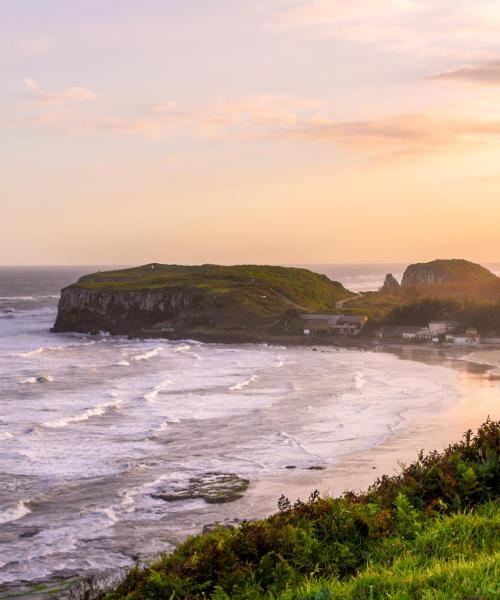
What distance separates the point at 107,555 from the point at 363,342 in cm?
8478

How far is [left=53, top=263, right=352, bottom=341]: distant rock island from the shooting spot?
120 meters

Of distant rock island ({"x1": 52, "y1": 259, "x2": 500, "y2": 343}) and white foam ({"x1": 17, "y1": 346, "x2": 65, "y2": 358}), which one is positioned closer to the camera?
white foam ({"x1": 17, "y1": 346, "x2": 65, "y2": 358})

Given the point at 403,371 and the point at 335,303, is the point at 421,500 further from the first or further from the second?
the point at 335,303

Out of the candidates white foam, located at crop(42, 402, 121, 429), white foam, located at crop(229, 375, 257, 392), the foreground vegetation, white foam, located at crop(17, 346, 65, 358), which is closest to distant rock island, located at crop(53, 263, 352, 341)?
white foam, located at crop(17, 346, 65, 358)

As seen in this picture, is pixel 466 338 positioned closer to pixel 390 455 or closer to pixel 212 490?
pixel 390 455

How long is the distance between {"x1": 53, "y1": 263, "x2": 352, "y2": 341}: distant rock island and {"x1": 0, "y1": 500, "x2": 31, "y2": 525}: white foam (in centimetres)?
8222

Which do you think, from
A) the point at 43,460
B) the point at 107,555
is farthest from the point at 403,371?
Result: the point at 107,555

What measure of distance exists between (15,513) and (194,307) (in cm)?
10076

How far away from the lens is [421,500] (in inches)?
492

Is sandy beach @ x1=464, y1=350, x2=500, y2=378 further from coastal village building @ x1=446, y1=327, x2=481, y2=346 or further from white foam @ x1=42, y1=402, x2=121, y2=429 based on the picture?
white foam @ x1=42, y1=402, x2=121, y2=429

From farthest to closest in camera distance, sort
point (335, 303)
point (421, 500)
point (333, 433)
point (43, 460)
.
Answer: point (335, 303), point (333, 433), point (43, 460), point (421, 500)

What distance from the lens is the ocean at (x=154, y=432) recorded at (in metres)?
26.0

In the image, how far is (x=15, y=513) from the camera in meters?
28.2

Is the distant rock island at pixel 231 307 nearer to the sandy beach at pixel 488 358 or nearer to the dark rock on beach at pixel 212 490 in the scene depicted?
the sandy beach at pixel 488 358
